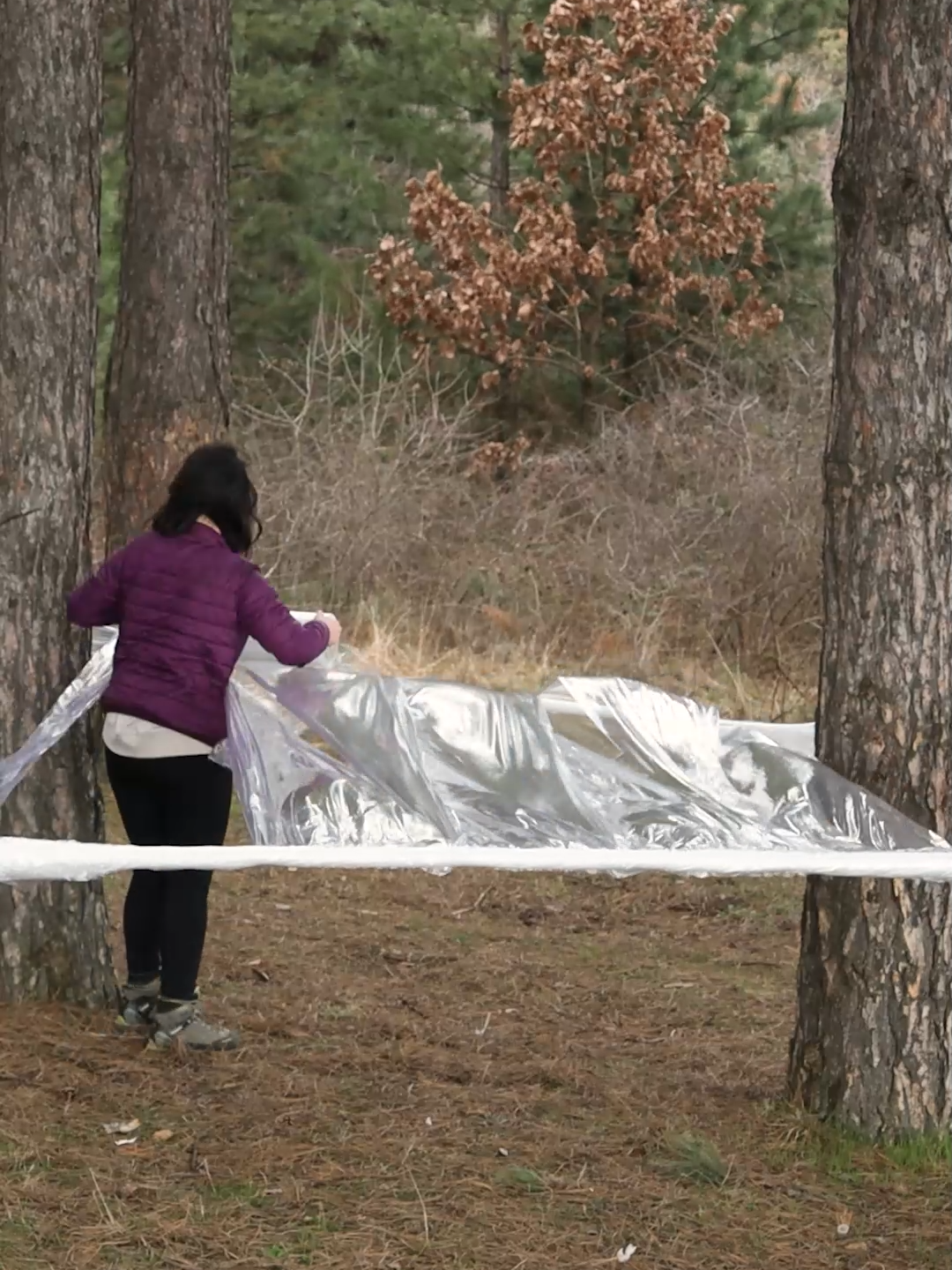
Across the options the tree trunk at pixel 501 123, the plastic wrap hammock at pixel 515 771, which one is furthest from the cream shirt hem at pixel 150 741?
the tree trunk at pixel 501 123

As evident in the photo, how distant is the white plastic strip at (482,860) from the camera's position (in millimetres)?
3504

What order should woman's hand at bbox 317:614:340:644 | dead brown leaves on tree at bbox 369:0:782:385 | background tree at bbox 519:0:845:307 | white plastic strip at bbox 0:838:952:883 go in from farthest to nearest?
background tree at bbox 519:0:845:307 < dead brown leaves on tree at bbox 369:0:782:385 < woman's hand at bbox 317:614:340:644 < white plastic strip at bbox 0:838:952:883

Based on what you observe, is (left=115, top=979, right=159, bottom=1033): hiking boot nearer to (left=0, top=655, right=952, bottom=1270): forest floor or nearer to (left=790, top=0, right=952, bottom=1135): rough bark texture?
(left=0, top=655, right=952, bottom=1270): forest floor

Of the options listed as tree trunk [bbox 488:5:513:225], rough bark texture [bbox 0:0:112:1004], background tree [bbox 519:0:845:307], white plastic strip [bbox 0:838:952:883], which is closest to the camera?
white plastic strip [bbox 0:838:952:883]

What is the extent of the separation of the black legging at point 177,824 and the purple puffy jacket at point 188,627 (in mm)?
123

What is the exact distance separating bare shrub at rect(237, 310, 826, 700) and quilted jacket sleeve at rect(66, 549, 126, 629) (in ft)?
22.6

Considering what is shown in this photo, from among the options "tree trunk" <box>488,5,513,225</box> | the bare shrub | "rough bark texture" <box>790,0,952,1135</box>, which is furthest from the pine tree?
"rough bark texture" <box>790,0,952,1135</box>

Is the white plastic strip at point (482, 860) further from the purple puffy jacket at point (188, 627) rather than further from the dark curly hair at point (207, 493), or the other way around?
the dark curly hair at point (207, 493)

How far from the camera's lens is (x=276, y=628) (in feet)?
15.1

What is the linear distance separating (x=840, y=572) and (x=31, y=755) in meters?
2.07

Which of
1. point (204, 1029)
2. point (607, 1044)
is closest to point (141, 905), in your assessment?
point (204, 1029)

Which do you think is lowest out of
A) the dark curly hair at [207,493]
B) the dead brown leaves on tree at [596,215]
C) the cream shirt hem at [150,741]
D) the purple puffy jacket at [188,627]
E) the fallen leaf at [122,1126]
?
the fallen leaf at [122,1126]

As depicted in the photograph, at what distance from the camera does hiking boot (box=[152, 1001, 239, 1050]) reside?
4.82 metres

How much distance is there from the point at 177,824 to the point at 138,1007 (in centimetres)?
57
